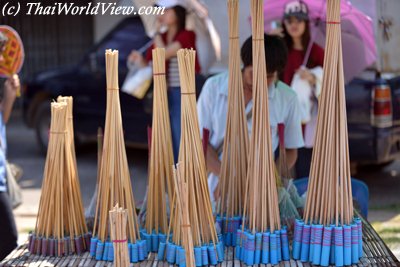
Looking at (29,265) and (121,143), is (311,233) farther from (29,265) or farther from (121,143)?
(29,265)

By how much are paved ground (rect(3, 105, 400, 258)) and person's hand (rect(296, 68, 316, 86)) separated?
1.21 meters

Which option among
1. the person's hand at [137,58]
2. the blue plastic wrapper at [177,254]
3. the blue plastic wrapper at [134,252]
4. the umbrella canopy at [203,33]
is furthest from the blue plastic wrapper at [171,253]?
the person's hand at [137,58]

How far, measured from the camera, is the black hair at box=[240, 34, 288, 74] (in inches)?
110

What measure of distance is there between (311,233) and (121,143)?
0.68 metres

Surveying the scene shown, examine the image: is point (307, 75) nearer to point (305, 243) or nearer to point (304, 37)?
point (304, 37)

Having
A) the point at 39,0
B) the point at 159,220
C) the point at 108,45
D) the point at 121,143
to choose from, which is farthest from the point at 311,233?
the point at 39,0

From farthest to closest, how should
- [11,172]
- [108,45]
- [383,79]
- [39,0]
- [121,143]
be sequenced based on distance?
[39,0]
[108,45]
[383,79]
[11,172]
[121,143]

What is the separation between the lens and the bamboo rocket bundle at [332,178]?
2.06 meters

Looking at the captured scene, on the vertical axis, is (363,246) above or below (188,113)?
below

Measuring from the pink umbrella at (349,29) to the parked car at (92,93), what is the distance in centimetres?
231

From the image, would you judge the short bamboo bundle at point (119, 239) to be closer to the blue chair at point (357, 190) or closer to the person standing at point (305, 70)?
the blue chair at point (357, 190)

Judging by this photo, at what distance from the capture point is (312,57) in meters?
5.20

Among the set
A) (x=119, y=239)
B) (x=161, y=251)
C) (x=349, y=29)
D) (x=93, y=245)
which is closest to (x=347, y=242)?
(x=161, y=251)

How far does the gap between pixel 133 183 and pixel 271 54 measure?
13.5 feet
